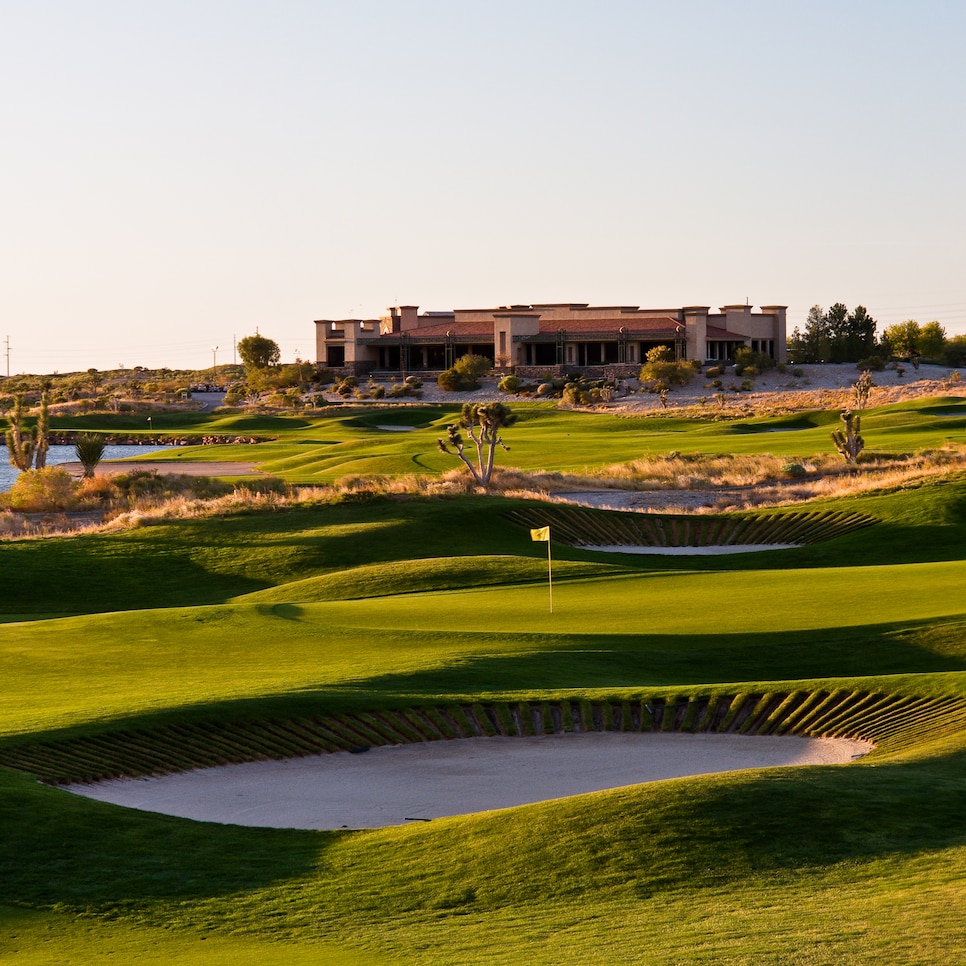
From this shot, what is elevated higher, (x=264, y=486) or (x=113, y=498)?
(x=264, y=486)

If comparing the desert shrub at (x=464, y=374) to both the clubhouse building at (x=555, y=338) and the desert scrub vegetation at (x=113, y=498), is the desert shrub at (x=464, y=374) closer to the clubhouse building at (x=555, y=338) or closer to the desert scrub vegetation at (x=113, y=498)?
the clubhouse building at (x=555, y=338)

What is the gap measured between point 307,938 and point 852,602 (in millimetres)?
15128

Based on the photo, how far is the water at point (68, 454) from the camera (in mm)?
79156

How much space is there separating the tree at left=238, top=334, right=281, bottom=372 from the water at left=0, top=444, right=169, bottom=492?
5876 centimetres

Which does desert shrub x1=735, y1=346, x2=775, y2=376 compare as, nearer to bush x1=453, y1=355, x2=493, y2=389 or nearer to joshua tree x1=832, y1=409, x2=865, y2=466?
bush x1=453, y1=355, x2=493, y2=389

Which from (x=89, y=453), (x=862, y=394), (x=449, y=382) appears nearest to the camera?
(x=89, y=453)

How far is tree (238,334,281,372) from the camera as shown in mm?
154250

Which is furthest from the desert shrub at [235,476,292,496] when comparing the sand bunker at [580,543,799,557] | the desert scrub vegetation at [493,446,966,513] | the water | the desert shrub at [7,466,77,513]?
the water

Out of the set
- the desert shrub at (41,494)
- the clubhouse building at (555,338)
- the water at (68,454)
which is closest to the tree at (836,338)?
the clubhouse building at (555,338)

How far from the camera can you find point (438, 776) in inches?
618

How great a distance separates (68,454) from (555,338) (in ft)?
171

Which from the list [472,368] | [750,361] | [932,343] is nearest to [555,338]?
[472,368]

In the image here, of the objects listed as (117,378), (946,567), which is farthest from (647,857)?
(117,378)

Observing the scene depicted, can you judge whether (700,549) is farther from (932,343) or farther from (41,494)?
(932,343)
